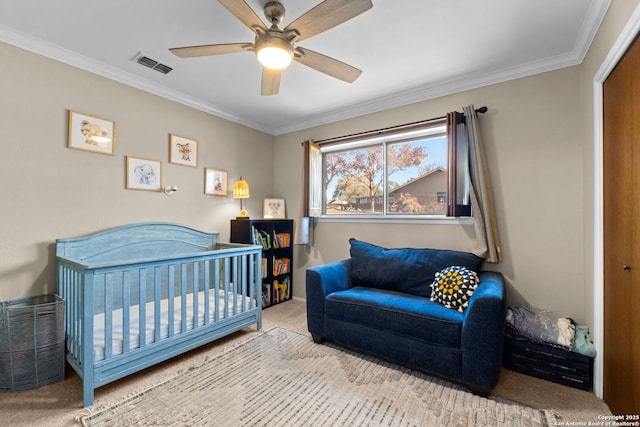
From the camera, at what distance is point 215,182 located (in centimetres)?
337

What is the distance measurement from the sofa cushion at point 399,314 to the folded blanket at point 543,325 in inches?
23.3

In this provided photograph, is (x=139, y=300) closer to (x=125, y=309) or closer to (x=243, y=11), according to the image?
(x=125, y=309)

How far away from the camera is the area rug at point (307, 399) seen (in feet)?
5.24

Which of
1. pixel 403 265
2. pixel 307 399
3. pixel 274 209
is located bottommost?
pixel 307 399

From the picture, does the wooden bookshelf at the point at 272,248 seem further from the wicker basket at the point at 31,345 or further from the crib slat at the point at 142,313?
the wicker basket at the point at 31,345

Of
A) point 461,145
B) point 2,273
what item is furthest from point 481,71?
point 2,273

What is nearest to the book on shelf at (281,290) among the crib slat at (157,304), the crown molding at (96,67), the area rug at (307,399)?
the area rug at (307,399)

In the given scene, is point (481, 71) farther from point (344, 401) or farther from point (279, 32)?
point (344, 401)

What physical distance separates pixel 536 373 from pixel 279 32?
285 cm

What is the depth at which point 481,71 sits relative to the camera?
2.51 m

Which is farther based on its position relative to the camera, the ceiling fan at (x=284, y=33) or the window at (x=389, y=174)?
the window at (x=389, y=174)

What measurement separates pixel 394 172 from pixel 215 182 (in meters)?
2.13

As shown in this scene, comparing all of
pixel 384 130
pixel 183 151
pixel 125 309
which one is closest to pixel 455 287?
pixel 384 130

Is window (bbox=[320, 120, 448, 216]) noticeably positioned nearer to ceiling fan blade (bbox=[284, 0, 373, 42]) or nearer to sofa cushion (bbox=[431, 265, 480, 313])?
sofa cushion (bbox=[431, 265, 480, 313])
